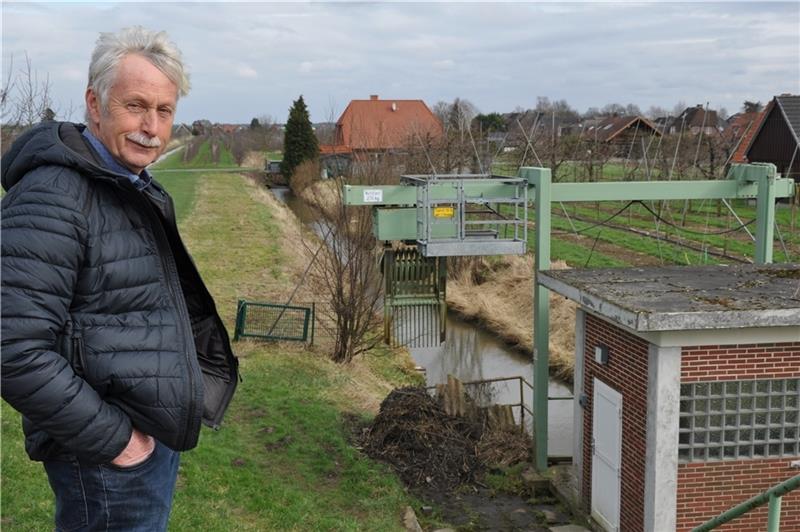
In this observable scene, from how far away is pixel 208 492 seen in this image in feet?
28.1

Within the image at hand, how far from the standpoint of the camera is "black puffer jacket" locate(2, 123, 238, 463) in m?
2.04

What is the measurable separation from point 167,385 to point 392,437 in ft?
32.4

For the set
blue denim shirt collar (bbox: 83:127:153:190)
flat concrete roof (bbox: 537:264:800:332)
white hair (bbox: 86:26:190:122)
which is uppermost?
white hair (bbox: 86:26:190:122)

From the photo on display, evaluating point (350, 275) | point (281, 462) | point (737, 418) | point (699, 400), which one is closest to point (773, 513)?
point (699, 400)

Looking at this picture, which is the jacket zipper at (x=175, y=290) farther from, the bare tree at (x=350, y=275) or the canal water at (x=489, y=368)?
the bare tree at (x=350, y=275)

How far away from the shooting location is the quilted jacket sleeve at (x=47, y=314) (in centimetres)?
202

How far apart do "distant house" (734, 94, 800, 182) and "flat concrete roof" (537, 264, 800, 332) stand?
85.0ft

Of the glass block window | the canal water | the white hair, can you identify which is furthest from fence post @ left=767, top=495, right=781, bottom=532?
the canal water

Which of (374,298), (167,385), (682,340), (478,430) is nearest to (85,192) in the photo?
(167,385)

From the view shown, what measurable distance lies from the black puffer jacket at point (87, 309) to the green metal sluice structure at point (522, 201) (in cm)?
822

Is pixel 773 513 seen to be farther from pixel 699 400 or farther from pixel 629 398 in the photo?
pixel 629 398

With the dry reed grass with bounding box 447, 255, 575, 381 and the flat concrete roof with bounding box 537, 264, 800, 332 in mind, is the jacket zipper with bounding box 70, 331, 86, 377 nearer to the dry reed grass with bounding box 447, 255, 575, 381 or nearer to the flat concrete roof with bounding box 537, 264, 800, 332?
the flat concrete roof with bounding box 537, 264, 800, 332

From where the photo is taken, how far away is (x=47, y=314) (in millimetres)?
2068

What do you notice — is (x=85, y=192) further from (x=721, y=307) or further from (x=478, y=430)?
(x=478, y=430)
